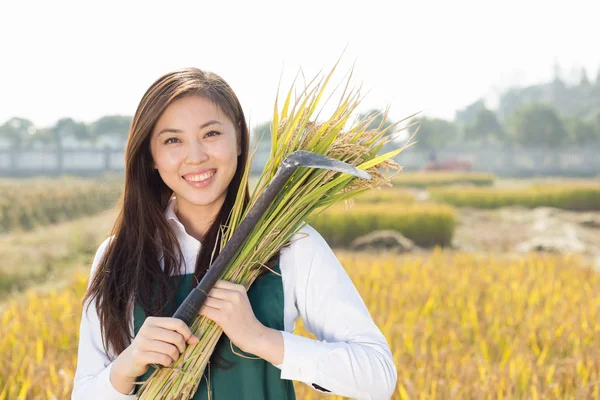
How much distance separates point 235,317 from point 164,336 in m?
0.14

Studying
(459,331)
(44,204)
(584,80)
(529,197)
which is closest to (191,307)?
(459,331)

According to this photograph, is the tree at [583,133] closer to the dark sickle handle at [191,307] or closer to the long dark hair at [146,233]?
the long dark hair at [146,233]

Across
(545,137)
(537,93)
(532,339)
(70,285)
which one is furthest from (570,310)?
(537,93)

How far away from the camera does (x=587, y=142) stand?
45188 millimetres

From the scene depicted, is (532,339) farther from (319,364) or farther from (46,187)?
(46,187)

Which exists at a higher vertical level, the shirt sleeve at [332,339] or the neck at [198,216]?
the neck at [198,216]

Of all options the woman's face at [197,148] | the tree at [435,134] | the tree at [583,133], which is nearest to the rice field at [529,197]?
the woman's face at [197,148]

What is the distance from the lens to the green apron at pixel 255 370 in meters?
1.43

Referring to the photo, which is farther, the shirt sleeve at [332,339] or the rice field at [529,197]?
the rice field at [529,197]

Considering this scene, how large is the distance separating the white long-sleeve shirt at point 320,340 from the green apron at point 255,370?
0.08ft

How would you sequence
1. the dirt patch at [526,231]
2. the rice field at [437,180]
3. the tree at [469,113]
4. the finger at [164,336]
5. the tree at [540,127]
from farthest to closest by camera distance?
the tree at [469,113] < the tree at [540,127] < the rice field at [437,180] < the dirt patch at [526,231] < the finger at [164,336]

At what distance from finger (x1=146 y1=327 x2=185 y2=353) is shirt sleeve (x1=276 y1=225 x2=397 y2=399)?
209 mm

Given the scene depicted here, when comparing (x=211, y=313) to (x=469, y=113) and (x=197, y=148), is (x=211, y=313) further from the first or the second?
(x=469, y=113)

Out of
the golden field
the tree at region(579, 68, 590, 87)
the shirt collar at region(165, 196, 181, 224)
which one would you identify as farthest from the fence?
the tree at region(579, 68, 590, 87)
